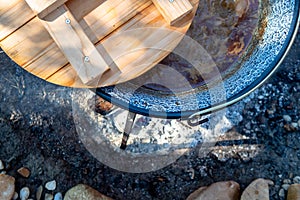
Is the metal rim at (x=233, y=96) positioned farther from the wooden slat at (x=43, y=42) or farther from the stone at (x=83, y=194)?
the stone at (x=83, y=194)

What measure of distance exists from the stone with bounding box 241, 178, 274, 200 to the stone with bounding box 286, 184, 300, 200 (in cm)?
12

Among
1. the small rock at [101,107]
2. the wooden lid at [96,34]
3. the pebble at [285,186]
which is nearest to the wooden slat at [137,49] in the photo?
the wooden lid at [96,34]

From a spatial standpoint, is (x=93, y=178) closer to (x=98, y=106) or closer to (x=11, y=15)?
(x=98, y=106)

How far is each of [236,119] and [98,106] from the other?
0.78 m

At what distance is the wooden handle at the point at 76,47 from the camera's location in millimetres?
1661

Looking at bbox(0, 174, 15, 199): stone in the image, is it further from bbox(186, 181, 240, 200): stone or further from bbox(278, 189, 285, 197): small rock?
bbox(278, 189, 285, 197): small rock

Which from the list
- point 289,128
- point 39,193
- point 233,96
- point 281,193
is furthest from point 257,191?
point 39,193

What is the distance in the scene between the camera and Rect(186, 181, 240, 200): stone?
2.26 meters

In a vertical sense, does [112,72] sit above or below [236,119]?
above

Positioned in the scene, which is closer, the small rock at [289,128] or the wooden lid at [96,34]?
the wooden lid at [96,34]

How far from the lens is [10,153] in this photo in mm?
2393

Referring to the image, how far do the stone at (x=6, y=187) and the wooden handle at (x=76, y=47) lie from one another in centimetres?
100

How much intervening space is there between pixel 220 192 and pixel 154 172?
0.37 metres

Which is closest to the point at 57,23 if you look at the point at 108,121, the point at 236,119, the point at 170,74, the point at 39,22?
the point at 39,22
